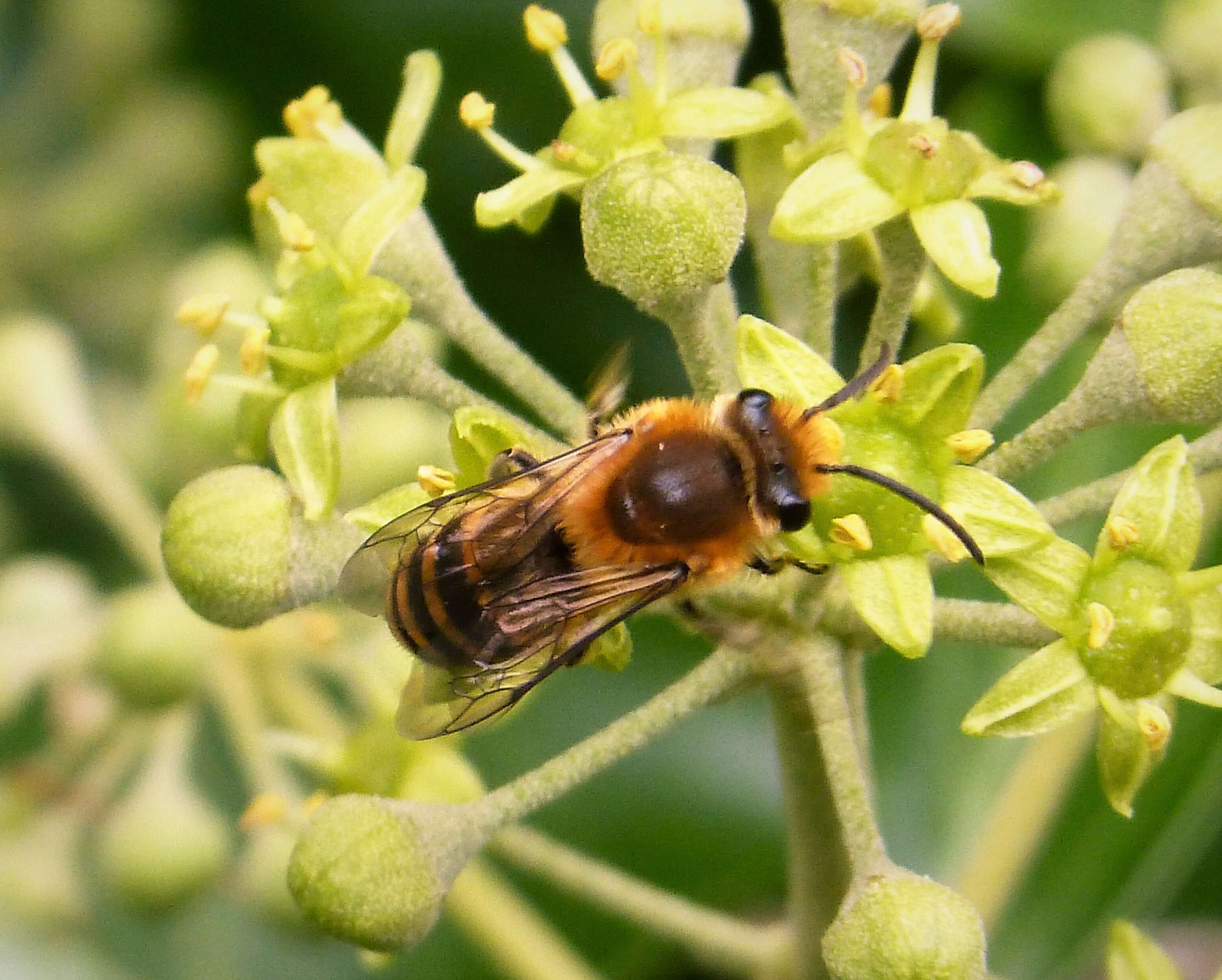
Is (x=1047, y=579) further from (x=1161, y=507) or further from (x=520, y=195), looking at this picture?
(x=520, y=195)

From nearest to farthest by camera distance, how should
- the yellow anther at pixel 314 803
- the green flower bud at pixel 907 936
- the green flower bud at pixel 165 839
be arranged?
the green flower bud at pixel 907 936 < the yellow anther at pixel 314 803 < the green flower bud at pixel 165 839

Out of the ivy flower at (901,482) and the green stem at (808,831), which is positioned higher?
the ivy flower at (901,482)

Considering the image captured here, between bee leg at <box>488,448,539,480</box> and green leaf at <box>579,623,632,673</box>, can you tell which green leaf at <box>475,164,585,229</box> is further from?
green leaf at <box>579,623,632,673</box>

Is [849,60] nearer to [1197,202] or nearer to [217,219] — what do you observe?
[1197,202]

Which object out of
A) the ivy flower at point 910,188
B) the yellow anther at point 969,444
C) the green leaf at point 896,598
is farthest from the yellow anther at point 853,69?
the green leaf at point 896,598

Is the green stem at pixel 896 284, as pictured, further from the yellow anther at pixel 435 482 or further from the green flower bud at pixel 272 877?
the green flower bud at pixel 272 877

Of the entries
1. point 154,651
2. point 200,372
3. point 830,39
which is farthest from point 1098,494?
point 154,651

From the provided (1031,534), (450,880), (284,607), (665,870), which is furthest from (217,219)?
(1031,534)
